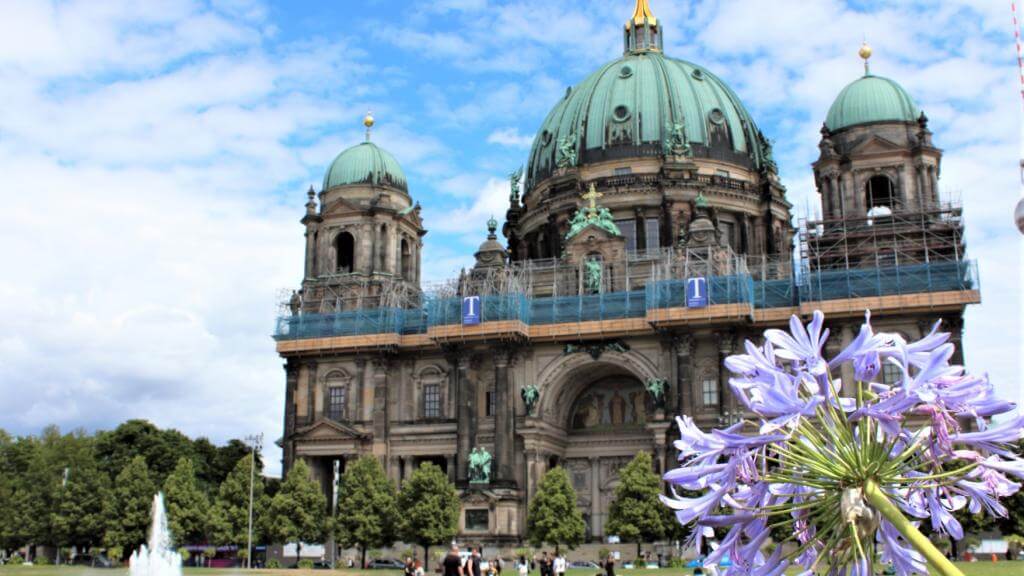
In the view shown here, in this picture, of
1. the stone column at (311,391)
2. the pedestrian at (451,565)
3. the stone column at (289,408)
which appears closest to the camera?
the pedestrian at (451,565)

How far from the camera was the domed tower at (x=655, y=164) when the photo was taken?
79812mm

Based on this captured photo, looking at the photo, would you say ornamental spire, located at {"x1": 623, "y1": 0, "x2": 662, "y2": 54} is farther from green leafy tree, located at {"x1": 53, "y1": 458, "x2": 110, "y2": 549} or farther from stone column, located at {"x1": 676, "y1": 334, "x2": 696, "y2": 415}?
green leafy tree, located at {"x1": 53, "y1": 458, "x2": 110, "y2": 549}

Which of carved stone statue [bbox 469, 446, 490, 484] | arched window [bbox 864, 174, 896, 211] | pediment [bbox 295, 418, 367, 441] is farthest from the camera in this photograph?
pediment [bbox 295, 418, 367, 441]

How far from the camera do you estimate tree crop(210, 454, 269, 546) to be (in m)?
67.8

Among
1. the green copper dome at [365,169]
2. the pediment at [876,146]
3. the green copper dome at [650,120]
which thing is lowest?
the pediment at [876,146]

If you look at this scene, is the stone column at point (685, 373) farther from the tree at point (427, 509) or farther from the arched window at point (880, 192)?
the arched window at point (880, 192)

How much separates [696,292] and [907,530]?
60.9 metres

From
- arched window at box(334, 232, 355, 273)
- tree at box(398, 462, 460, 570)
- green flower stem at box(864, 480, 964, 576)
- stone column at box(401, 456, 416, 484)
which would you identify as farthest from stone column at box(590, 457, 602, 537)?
green flower stem at box(864, 480, 964, 576)

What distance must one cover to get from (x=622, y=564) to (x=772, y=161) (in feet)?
123

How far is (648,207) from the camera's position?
263 ft

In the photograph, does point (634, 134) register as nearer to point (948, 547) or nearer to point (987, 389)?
point (948, 547)

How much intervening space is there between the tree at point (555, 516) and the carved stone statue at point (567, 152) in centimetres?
2699

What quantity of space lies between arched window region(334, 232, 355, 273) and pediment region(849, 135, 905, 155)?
33512 millimetres

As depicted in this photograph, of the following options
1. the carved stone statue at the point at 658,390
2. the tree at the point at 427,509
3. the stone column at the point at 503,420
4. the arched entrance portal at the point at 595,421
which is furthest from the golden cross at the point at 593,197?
the tree at the point at 427,509
